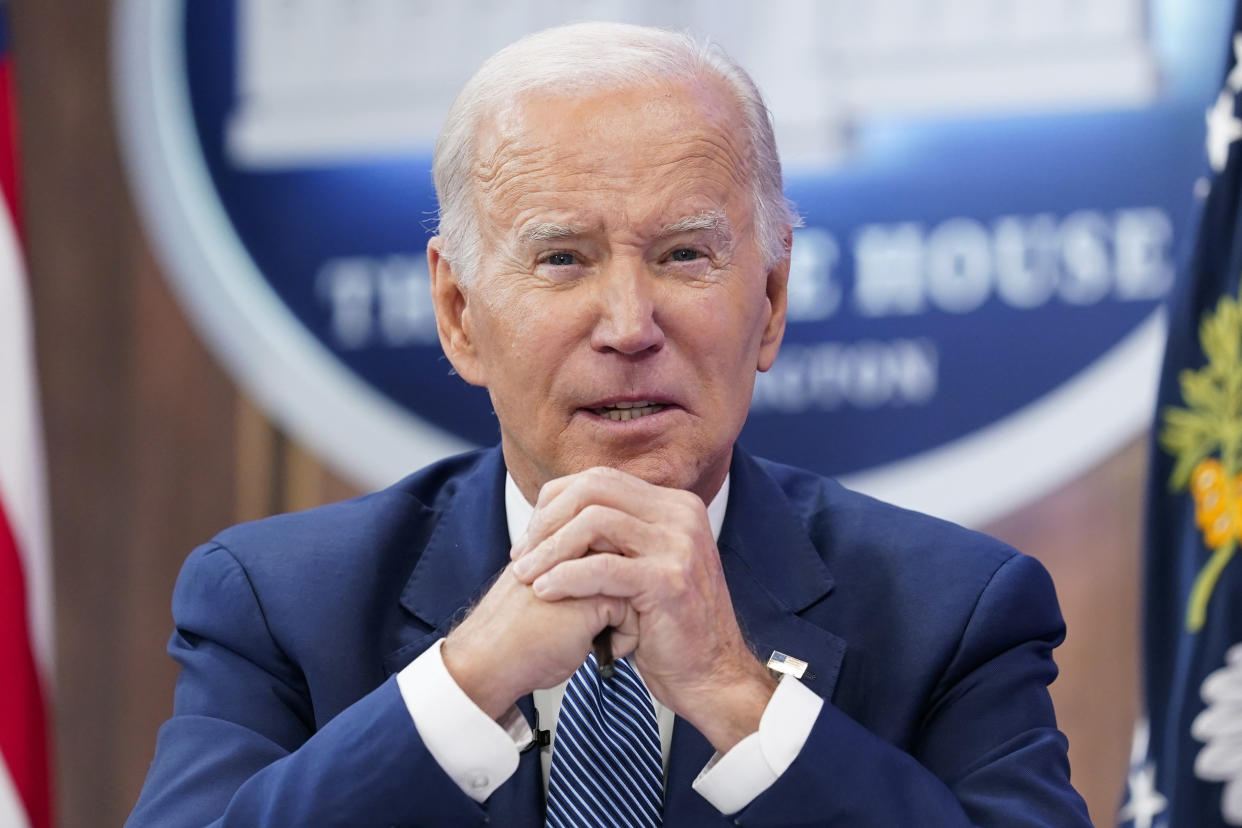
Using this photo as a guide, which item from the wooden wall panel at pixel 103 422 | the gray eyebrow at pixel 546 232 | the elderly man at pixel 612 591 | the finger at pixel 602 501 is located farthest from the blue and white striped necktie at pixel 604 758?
the wooden wall panel at pixel 103 422

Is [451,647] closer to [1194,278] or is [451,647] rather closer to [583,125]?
[583,125]

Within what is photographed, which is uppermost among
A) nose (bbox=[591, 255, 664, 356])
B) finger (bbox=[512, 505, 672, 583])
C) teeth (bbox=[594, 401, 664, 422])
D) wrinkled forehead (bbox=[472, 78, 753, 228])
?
wrinkled forehead (bbox=[472, 78, 753, 228])

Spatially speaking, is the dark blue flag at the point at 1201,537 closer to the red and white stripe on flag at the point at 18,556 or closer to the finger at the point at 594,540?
the finger at the point at 594,540

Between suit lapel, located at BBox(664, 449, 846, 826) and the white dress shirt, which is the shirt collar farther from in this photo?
the white dress shirt

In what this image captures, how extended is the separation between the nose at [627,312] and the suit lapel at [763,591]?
0.43 meters

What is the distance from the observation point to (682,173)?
6.59 feet

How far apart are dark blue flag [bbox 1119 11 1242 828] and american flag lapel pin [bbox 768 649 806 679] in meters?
1.08

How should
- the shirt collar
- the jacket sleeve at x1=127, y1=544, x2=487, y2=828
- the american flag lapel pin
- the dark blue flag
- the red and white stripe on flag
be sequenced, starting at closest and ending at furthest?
the jacket sleeve at x1=127, y1=544, x2=487, y2=828 < the american flag lapel pin < the shirt collar < the dark blue flag < the red and white stripe on flag

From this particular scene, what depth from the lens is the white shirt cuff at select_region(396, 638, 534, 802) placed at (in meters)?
1.77

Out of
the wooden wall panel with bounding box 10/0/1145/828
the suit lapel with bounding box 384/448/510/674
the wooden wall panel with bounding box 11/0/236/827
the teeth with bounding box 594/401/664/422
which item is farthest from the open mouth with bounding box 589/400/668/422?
the wooden wall panel with bounding box 11/0/236/827

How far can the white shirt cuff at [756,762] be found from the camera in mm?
1783

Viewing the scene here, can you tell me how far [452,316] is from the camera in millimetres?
2262

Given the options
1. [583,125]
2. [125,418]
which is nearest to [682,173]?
[583,125]

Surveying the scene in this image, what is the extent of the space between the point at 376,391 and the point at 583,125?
214 cm
